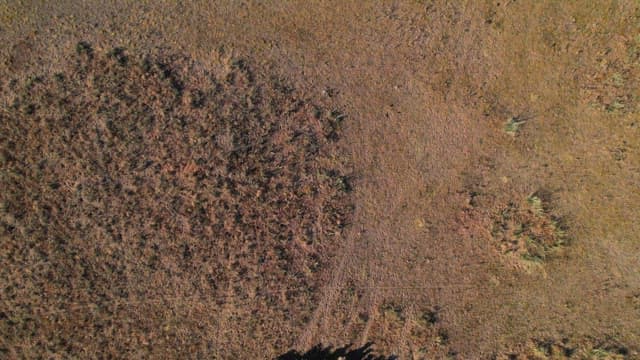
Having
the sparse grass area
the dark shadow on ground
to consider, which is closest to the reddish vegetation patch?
the dark shadow on ground

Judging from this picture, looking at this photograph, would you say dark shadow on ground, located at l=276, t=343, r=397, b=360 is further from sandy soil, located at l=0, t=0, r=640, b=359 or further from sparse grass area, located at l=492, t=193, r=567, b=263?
sparse grass area, located at l=492, t=193, r=567, b=263

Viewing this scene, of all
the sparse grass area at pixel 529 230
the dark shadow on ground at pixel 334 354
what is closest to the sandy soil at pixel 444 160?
the sparse grass area at pixel 529 230

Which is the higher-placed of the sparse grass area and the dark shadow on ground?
the sparse grass area

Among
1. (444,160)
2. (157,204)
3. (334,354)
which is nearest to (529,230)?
(444,160)

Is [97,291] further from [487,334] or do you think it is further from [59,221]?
[487,334]


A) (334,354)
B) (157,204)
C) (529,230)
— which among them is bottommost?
(334,354)

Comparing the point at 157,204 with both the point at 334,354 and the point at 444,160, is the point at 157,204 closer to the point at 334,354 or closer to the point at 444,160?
the point at 334,354

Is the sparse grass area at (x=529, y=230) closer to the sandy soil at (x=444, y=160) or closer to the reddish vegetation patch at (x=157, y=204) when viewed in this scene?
the sandy soil at (x=444, y=160)
